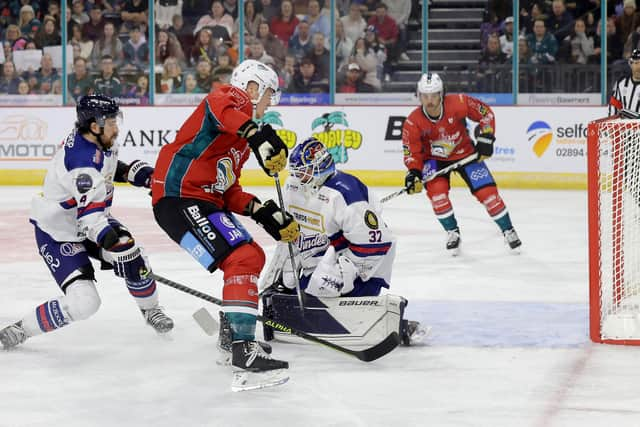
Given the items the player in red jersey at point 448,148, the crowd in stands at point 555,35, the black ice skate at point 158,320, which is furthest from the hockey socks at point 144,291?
the crowd in stands at point 555,35

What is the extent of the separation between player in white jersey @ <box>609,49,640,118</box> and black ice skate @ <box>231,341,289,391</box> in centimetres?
408

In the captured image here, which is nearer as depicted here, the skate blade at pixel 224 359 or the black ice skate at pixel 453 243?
the skate blade at pixel 224 359

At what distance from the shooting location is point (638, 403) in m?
3.22

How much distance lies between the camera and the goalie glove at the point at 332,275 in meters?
3.87

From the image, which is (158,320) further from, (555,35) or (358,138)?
(555,35)

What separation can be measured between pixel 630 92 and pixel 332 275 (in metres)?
3.66

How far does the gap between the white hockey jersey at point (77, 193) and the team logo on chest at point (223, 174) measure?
1.28 ft

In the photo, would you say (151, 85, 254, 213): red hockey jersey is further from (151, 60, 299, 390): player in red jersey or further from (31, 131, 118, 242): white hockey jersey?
(31, 131, 118, 242): white hockey jersey

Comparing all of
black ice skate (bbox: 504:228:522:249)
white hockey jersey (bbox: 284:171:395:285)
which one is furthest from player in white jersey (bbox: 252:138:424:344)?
black ice skate (bbox: 504:228:522:249)

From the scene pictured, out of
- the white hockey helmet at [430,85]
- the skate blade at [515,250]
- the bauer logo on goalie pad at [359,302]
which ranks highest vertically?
the white hockey helmet at [430,85]

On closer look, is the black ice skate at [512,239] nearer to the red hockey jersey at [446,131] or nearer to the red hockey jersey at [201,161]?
the red hockey jersey at [446,131]

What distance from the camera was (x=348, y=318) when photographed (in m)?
3.88

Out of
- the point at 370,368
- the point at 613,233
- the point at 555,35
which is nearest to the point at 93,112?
the point at 370,368

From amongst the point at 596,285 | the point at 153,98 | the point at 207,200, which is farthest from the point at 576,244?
the point at 153,98
